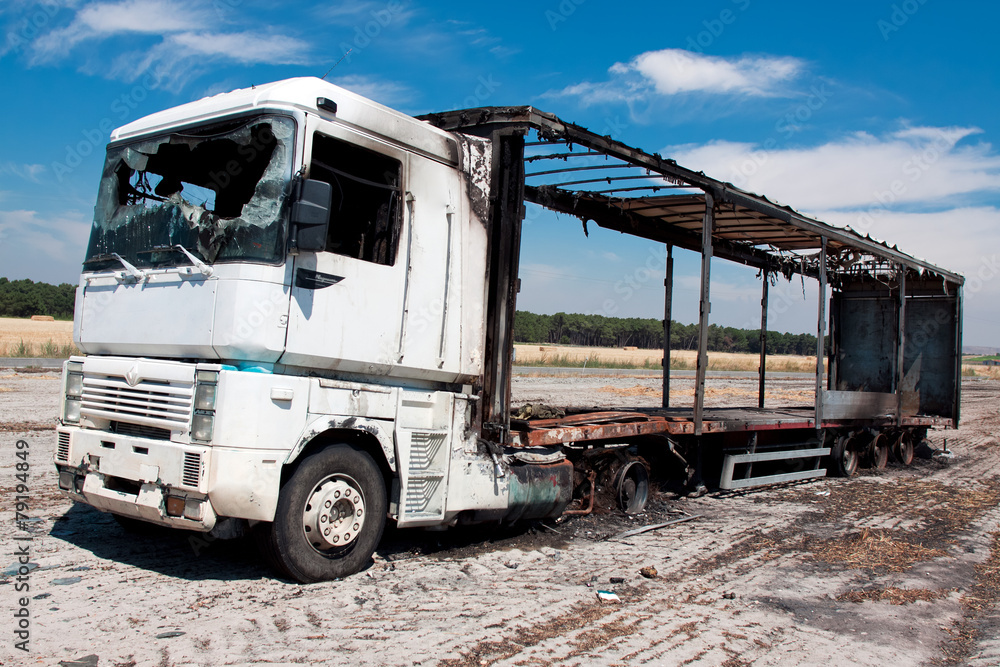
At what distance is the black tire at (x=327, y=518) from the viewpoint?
189 inches

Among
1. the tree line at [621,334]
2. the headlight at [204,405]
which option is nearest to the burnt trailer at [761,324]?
the headlight at [204,405]

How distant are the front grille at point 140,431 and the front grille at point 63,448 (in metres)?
0.45

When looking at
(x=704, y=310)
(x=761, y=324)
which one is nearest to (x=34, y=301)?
(x=761, y=324)

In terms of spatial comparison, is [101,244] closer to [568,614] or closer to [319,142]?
[319,142]

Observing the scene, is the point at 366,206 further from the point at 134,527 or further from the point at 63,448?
the point at 134,527

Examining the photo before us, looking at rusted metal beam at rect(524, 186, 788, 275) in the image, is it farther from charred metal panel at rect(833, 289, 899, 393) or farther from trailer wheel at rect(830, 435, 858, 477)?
trailer wheel at rect(830, 435, 858, 477)

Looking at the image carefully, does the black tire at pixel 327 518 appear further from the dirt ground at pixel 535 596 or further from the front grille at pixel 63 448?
the front grille at pixel 63 448

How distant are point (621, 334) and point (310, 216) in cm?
9340

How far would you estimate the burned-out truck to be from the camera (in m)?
Answer: 4.68

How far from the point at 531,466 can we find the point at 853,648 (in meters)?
2.82

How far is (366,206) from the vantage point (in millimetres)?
5488

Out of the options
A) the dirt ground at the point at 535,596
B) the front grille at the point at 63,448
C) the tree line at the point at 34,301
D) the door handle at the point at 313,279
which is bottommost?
the dirt ground at the point at 535,596

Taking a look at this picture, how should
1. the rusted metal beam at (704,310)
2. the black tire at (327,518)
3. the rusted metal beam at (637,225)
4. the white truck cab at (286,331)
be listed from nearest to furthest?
the white truck cab at (286,331) < the black tire at (327,518) < the rusted metal beam at (704,310) < the rusted metal beam at (637,225)

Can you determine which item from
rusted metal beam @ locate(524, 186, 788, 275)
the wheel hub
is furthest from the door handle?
rusted metal beam @ locate(524, 186, 788, 275)
